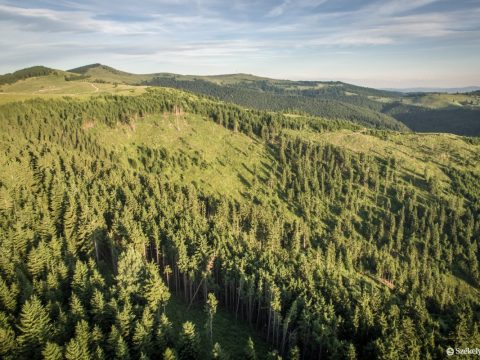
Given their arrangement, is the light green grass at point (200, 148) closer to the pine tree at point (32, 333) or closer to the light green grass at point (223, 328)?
the light green grass at point (223, 328)

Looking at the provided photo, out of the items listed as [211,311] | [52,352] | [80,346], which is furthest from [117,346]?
[211,311]

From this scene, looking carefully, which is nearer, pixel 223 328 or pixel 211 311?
pixel 211 311

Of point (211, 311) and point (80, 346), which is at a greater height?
point (80, 346)

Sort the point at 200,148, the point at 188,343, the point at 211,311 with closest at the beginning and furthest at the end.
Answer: the point at 188,343 < the point at 211,311 < the point at 200,148

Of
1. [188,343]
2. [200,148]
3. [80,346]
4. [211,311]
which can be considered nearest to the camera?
[80,346]

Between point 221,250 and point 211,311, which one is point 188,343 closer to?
point 211,311

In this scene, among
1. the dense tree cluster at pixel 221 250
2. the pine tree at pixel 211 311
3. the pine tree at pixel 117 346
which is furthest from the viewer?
the pine tree at pixel 211 311

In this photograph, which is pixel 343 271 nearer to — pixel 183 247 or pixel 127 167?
pixel 183 247

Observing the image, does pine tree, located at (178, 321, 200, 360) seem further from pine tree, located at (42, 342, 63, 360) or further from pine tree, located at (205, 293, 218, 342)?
pine tree, located at (42, 342, 63, 360)

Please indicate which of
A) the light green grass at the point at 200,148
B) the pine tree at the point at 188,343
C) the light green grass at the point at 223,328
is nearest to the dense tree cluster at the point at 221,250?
the pine tree at the point at 188,343
